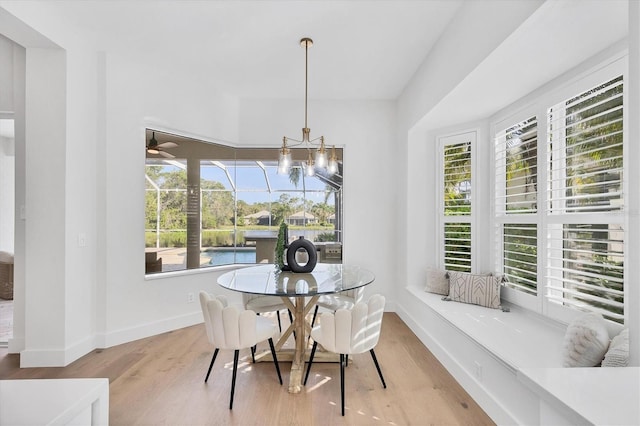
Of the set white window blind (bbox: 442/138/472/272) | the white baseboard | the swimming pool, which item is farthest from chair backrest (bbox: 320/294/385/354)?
the swimming pool

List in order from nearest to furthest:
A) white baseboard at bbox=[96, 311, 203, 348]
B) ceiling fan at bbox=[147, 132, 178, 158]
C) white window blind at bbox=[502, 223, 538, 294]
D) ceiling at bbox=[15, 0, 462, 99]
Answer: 1. ceiling at bbox=[15, 0, 462, 99]
2. white window blind at bbox=[502, 223, 538, 294]
3. white baseboard at bbox=[96, 311, 203, 348]
4. ceiling fan at bbox=[147, 132, 178, 158]

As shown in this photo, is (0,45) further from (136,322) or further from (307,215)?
(307,215)

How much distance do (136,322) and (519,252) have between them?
12.0 feet

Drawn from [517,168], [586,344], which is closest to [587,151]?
[517,168]

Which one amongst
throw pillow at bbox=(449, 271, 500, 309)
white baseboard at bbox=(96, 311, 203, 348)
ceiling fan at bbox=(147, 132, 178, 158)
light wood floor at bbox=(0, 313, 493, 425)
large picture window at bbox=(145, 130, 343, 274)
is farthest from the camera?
large picture window at bbox=(145, 130, 343, 274)

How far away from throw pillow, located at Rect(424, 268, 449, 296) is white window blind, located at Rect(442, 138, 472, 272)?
20 cm

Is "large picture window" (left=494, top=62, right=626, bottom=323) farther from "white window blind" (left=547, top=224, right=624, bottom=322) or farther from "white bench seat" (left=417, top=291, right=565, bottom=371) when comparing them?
"white bench seat" (left=417, top=291, right=565, bottom=371)

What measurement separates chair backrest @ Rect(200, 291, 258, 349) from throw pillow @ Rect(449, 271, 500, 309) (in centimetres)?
202

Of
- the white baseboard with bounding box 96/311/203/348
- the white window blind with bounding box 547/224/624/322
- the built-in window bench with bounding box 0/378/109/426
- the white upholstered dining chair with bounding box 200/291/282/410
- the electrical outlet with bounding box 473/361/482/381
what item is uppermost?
the white window blind with bounding box 547/224/624/322

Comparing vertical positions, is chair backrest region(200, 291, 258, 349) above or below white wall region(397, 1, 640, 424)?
below

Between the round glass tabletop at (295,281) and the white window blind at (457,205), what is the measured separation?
122 cm

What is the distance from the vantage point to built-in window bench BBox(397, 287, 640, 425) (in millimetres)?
771

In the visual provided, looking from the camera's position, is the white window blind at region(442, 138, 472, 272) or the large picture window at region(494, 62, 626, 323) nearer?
the large picture window at region(494, 62, 626, 323)

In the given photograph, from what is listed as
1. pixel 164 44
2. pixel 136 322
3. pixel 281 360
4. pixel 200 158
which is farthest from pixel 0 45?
pixel 281 360
